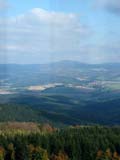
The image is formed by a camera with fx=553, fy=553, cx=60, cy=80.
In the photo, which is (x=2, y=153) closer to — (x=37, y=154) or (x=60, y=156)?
(x=37, y=154)

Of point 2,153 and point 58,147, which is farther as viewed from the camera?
point 58,147

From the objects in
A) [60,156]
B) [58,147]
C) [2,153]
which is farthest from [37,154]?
[58,147]

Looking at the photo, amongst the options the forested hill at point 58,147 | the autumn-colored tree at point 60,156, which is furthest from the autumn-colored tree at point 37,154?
the autumn-colored tree at point 60,156

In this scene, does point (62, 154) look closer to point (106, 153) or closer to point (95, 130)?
point (106, 153)

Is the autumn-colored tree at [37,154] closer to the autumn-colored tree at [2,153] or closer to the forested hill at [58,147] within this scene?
the forested hill at [58,147]

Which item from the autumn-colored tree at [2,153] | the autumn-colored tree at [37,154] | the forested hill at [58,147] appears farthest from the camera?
the forested hill at [58,147]

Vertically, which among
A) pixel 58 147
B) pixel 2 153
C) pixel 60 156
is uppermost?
pixel 2 153

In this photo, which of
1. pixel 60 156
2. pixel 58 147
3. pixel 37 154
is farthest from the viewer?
pixel 58 147

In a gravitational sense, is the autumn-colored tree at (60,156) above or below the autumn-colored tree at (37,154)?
below

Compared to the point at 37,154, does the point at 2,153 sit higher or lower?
higher

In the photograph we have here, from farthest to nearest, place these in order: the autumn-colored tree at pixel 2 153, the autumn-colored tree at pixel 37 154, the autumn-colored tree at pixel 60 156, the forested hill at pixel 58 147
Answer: the forested hill at pixel 58 147 → the autumn-colored tree at pixel 60 156 → the autumn-colored tree at pixel 37 154 → the autumn-colored tree at pixel 2 153

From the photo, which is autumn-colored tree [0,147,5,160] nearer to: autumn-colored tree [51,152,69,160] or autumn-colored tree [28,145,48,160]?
autumn-colored tree [28,145,48,160]

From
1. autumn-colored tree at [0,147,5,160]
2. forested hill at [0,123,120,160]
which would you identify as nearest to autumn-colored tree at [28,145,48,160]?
forested hill at [0,123,120,160]
